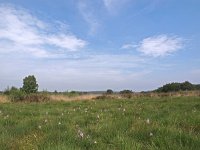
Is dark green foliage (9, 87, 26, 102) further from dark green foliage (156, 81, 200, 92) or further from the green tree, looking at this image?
dark green foliage (156, 81, 200, 92)

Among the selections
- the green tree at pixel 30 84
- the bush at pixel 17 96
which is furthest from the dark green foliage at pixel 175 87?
the bush at pixel 17 96

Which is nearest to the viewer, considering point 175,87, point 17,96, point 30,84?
point 17,96

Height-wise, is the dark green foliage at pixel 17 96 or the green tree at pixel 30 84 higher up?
the green tree at pixel 30 84

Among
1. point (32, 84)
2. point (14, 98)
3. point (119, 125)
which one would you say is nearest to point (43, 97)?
point (14, 98)

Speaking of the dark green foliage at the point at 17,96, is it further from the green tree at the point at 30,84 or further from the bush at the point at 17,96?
the green tree at the point at 30,84

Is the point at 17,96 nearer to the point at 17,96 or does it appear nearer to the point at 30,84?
the point at 17,96

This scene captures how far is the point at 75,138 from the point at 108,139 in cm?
62

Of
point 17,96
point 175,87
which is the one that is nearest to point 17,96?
point 17,96

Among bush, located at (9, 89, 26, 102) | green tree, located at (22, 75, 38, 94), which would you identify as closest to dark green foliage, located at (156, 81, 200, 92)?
green tree, located at (22, 75, 38, 94)

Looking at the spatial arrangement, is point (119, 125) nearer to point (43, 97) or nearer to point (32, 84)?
point (43, 97)

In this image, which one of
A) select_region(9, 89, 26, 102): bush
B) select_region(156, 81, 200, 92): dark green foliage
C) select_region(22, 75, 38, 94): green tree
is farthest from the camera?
select_region(156, 81, 200, 92): dark green foliage

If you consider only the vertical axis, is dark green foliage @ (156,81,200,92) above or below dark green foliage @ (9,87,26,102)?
above

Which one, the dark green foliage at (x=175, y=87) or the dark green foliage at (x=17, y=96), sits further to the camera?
the dark green foliage at (x=175, y=87)

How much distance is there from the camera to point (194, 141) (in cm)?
630
